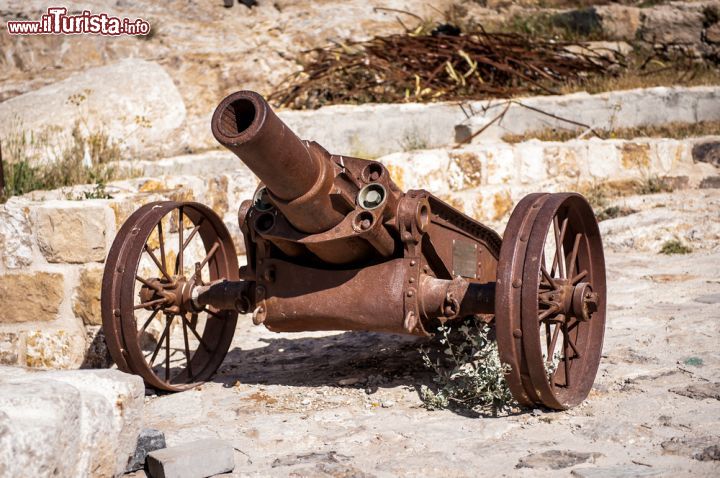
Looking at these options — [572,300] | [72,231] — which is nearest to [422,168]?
[72,231]

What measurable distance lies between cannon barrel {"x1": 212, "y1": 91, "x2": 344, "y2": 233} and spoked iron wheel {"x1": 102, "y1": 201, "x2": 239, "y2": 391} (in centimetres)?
76

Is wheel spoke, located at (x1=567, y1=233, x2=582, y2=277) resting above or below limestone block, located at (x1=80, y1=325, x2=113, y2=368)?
above

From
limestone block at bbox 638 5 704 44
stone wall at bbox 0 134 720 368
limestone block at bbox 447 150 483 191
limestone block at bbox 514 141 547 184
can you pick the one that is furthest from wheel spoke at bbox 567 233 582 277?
limestone block at bbox 638 5 704 44

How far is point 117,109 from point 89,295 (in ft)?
8.50

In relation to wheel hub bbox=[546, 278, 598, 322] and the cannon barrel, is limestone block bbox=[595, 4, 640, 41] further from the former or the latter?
the cannon barrel

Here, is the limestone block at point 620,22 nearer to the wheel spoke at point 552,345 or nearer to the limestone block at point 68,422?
the wheel spoke at point 552,345

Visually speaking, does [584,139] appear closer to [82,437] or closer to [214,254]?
[214,254]

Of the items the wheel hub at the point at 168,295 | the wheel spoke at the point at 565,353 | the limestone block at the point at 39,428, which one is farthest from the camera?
the wheel hub at the point at 168,295

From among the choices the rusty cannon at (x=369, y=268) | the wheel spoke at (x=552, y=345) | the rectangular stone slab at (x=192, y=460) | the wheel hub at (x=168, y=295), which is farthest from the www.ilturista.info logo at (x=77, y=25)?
the rectangular stone slab at (x=192, y=460)

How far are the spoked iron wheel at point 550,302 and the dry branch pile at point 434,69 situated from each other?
4184mm

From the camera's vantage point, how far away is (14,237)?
4.73 m

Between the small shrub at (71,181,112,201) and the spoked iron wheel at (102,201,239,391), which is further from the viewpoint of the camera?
the small shrub at (71,181,112,201)

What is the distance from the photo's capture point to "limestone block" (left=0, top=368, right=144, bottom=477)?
235 cm

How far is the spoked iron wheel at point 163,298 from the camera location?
3859 mm
